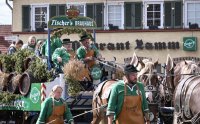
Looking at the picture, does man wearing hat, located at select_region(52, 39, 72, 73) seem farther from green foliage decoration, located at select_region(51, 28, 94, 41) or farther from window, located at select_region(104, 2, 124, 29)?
window, located at select_region(104, 2, 124, 29)

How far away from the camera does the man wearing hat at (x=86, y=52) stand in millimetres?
15977

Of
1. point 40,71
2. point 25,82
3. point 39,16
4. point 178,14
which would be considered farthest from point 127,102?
point 39,16

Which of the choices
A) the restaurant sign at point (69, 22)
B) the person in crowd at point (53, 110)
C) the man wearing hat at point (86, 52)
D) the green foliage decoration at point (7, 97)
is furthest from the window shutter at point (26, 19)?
the person in crowd at point (53, 110)

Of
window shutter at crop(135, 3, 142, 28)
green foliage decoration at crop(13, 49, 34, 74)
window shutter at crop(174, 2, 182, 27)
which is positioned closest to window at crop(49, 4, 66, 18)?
window shutter at crop(135, 3, 142, 28)

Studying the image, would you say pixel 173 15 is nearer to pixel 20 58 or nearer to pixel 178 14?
pixel 178 14

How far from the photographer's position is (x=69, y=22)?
54.0 feet

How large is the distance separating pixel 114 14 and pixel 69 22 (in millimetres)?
17738

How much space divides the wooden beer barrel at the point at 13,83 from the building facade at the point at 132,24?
52.3ft

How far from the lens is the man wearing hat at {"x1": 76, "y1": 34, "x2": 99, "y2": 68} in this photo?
52.4 feet

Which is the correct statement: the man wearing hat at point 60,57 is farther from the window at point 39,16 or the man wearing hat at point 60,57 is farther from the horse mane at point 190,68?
the window at point 39,16

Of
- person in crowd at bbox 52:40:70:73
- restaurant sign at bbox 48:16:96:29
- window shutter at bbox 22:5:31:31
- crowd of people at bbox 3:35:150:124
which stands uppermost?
window shutter at bbox 22:5:31:31

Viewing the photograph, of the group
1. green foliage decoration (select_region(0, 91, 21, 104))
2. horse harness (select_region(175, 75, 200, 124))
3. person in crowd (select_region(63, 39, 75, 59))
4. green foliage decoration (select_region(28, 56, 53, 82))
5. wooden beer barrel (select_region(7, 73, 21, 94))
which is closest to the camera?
horse harness (select_region(175, 75, 200, 124))

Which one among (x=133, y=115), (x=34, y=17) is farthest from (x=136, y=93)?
(x=34, y=17)

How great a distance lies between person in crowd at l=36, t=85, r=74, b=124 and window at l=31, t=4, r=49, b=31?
22654 millimetres
